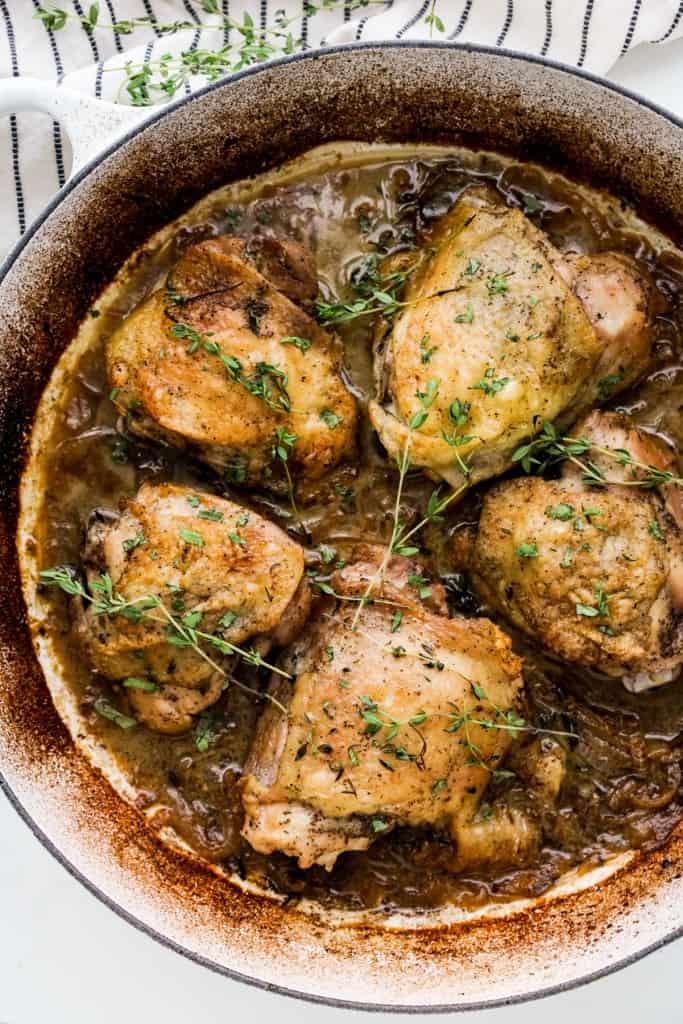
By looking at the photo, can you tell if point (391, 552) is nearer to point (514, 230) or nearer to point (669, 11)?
point (514, 230)

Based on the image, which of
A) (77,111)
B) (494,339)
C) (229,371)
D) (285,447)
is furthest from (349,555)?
(77,111)

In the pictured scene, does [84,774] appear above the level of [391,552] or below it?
below

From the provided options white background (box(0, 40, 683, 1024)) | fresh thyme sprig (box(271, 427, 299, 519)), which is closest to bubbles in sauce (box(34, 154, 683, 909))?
fresh thyme sprig (box(271, 427, 299, 519))

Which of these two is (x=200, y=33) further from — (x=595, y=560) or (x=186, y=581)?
(x=595, y=560)

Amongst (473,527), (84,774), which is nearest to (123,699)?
(84,774)

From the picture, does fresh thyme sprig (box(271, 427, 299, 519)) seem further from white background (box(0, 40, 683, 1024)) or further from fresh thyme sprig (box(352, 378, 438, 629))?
white background (box(0, 40, 683, 1024))

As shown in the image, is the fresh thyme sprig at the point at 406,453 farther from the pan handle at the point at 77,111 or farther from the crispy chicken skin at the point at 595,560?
the pan handle at the point at 77,111
